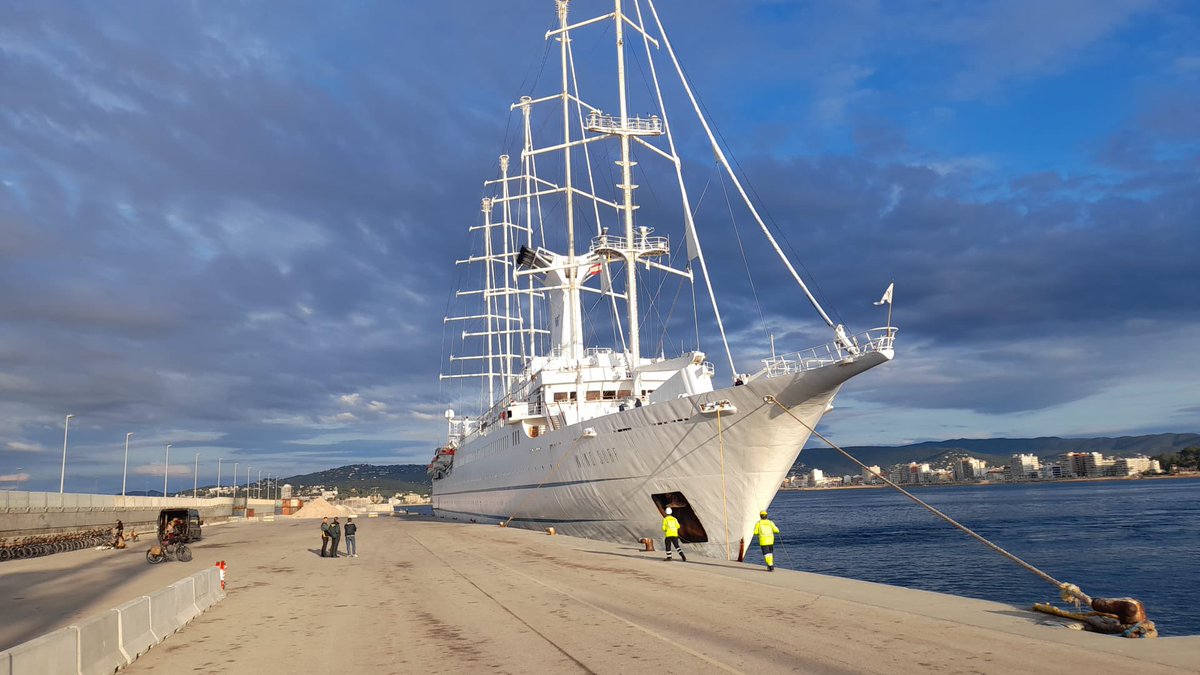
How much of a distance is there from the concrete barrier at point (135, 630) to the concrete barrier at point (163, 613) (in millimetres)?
152

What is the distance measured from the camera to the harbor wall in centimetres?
3654

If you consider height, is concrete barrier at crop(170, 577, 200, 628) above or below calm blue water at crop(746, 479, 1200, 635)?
above

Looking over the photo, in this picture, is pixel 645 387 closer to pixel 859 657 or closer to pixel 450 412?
pixel 859 657

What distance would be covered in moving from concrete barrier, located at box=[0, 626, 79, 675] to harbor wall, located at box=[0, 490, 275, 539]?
118 feet

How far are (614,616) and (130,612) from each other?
6322 mm

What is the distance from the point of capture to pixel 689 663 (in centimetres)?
827

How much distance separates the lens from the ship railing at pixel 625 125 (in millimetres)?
34219

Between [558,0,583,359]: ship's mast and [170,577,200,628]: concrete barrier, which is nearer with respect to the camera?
[170,577,200,628]: concrete barrier

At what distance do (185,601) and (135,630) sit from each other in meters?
2.89

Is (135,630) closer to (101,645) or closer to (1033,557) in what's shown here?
(101,645)

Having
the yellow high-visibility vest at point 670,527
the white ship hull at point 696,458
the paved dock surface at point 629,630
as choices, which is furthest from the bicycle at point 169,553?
the yellow high-visibility vest at point 670,527

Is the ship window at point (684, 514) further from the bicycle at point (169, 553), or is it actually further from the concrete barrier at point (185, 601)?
the bicycle at point (169, 553)

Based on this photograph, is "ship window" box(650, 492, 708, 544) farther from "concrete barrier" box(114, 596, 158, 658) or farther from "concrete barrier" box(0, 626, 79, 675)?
"concrete barrier" box(0, 626, 79, 675)

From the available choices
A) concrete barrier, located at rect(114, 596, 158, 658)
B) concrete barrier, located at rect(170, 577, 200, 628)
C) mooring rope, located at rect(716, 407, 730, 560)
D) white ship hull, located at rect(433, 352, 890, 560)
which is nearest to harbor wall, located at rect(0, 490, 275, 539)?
white ship hull, located at rect(433, 352, 890, 560)
